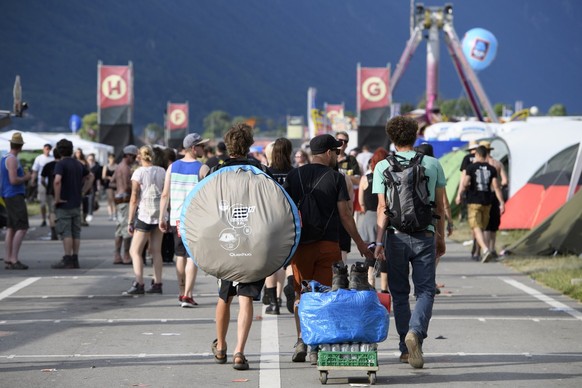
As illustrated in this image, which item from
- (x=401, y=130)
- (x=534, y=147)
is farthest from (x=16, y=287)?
(x=534, y=147)

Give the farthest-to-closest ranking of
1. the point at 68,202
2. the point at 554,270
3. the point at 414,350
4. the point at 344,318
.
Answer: the point at 68,202
the point at 554,270
the point at 414,350
the point at 344,318

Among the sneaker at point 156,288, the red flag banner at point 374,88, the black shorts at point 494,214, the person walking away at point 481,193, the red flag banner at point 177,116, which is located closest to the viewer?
the sneaker at point 156,288

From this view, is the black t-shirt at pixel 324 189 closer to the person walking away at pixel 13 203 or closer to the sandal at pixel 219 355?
the sandal at pixel 219 355

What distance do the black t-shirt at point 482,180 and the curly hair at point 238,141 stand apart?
10052mm

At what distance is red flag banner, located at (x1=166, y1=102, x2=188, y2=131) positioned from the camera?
74812 millimetres

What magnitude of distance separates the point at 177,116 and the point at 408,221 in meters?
66.7

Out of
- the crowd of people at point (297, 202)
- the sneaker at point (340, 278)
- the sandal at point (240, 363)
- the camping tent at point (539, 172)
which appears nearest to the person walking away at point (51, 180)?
the crowd of people at point (297, 202)

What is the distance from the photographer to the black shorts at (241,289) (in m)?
9.05

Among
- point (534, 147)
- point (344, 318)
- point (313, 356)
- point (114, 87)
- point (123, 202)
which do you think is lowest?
point (313, 356)

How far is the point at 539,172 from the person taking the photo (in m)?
25.4

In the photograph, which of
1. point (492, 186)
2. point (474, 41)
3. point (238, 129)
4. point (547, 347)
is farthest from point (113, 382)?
point (474, 41)

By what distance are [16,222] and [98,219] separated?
1533 centimetres

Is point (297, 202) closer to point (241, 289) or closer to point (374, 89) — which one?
point (241, 289)

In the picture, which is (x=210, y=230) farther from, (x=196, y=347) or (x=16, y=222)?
(x=16, y=222)
